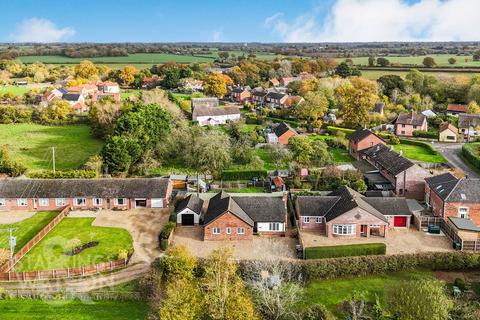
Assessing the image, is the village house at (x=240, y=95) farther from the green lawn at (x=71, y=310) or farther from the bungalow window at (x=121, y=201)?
the green lawn at (x=71, y=310)

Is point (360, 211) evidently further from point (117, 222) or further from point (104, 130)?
point (104, 130)

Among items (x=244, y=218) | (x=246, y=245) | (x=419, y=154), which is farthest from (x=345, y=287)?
(x=419, y=154)

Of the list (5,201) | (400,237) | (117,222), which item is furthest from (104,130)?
(400,237)

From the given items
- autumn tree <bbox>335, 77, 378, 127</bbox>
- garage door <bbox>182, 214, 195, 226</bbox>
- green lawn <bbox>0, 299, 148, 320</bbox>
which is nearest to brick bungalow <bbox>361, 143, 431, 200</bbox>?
garage door <bbox>182, 214, 195, 226</bbox>

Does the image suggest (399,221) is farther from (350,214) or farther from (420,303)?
(420,303)

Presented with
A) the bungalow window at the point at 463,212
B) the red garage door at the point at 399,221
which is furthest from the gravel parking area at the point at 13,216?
the bungalow window at the point at 463,212
